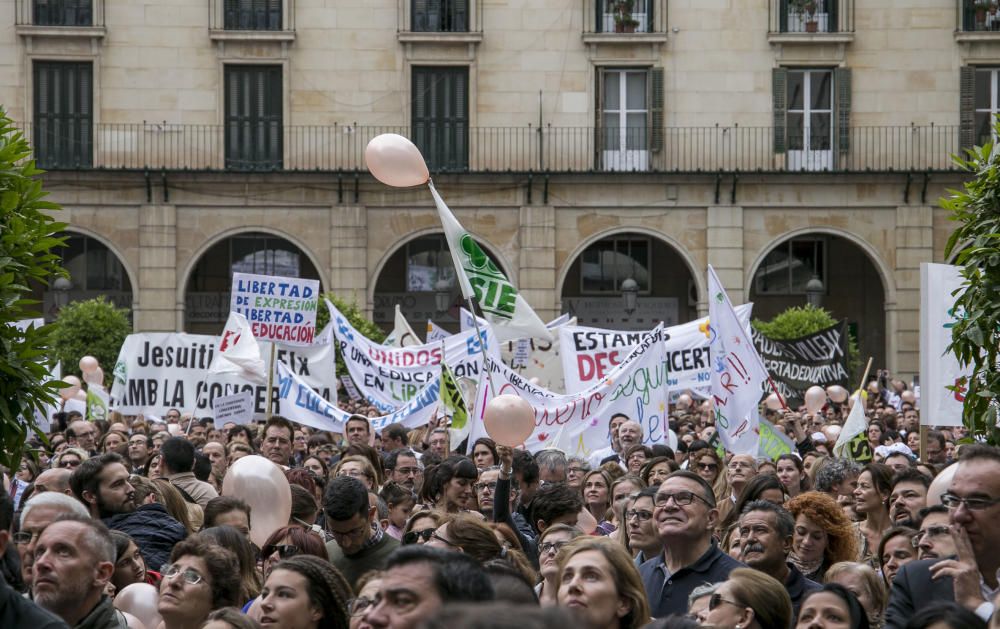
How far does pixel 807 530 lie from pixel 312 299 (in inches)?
470

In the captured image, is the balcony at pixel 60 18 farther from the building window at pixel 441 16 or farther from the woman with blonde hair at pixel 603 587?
the woman with blonde hair at pixel 603 587

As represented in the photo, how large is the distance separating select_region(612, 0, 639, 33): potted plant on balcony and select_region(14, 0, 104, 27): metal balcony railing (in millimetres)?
10184

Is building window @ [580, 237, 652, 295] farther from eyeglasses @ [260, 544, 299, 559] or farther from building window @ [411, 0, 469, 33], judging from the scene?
eyeglasses @ [260, 544, 299, 559]

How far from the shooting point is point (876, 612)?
6.65m

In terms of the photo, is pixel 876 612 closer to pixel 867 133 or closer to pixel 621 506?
pixel 621 506

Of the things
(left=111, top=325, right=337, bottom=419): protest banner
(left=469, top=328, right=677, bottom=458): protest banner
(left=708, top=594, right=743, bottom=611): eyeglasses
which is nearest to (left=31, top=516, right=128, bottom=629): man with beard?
(left=708, top=594, right=743, bottom=611): eyeglasses

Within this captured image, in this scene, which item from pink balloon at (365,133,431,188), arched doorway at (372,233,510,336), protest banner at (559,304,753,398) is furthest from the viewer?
arched doorway at (372,233,510,336)

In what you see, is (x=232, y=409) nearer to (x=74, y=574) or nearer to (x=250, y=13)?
(x=74, y=574)

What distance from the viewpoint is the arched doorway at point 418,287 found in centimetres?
3431

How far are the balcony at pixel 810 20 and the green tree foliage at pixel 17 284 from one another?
25.2 metres

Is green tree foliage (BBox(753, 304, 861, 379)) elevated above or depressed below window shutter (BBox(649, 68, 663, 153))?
below

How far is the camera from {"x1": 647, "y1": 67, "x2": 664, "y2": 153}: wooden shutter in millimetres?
31609

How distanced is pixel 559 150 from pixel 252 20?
6648 mm

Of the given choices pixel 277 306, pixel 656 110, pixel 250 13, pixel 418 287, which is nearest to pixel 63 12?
pixel 250 13
